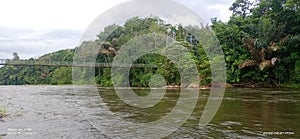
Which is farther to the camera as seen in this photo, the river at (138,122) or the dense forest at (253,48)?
the dense forest at (253,48)

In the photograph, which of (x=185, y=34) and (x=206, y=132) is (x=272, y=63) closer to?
(x=185, y=34)

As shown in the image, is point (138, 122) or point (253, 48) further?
point (253, 48)

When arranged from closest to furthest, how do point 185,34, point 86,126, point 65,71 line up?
point 86,126 < point 185,34 < point 65,71

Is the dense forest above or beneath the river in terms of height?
above

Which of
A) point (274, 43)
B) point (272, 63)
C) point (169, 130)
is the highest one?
point (274, 43)

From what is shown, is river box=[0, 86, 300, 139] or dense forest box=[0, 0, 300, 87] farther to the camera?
dense forest box=[0, 0, 300, 87]

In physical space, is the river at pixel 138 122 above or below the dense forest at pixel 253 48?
below

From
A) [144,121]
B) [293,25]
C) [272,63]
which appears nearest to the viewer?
[144,121]

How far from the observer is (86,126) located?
8.77 metres

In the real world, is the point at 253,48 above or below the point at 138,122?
above

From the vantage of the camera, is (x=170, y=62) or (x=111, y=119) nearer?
(x=111, y=119)

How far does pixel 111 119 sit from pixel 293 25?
77.4ft

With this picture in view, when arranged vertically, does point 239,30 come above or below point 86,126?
above

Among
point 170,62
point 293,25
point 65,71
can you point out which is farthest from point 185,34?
point 65,71
